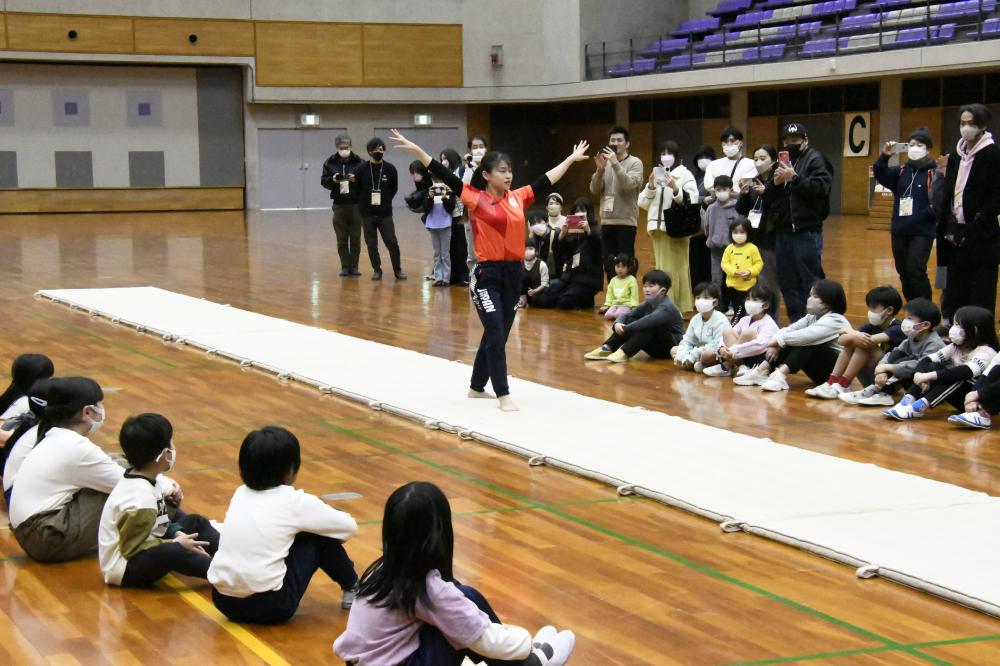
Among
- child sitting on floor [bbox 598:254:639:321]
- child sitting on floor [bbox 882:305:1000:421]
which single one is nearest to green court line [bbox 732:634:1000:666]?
child sitting on floor [bbox 882:305:1000:421]

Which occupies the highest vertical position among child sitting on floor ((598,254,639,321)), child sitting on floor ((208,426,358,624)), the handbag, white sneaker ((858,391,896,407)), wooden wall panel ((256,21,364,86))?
wooden wall panel ((256,21,364,86))

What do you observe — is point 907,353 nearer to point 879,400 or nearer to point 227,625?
point 879,400

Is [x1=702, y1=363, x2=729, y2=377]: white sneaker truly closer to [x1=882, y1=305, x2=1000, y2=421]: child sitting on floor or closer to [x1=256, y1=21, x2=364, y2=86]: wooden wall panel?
[x1=882, y1=305, x2=1000, y2=421]: child sitting on floor

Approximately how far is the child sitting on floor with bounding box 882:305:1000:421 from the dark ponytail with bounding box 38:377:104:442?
16.4 feet

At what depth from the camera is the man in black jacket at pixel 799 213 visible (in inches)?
418

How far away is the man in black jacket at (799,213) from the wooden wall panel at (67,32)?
24.3 metres

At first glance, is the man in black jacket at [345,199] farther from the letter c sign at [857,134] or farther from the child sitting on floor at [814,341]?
the letter c sign at [857,134]

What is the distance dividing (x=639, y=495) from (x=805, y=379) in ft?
12.1

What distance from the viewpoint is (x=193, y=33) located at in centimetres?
3212

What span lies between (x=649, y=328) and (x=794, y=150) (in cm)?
207

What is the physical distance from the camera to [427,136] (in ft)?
116

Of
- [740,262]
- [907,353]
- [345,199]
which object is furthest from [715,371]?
[345,199]

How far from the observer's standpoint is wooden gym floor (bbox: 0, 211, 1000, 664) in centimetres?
436

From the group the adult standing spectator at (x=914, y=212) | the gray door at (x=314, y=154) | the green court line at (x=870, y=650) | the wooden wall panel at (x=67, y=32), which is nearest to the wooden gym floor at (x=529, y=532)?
the green court line at (x=870, y=650)
